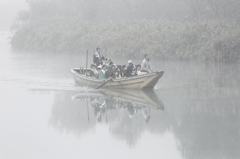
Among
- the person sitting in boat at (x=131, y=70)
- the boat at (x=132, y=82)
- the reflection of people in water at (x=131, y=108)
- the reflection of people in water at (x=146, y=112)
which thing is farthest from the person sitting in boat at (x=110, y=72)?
the reflection of people in water at (x=146, y=112)

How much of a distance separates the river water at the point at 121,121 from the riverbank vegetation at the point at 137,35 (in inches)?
359

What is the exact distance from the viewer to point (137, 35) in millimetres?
38875

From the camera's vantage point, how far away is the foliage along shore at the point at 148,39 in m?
30.9

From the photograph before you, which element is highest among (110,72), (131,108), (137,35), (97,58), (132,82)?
(137,35)

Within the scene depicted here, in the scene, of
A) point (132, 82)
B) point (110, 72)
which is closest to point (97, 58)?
point (110, 72)

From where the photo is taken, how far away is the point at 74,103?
659 inches

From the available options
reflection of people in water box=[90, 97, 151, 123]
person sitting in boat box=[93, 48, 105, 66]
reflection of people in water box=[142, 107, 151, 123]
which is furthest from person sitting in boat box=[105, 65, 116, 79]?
reflection of people in water box=[142, 107, 151, 123]

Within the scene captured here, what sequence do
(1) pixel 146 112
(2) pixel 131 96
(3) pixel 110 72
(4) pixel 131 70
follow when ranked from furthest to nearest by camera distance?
(3) pixel 110 72, (4) pixel 131 70, (2) pixel 131 96, (1) pixel 146 112

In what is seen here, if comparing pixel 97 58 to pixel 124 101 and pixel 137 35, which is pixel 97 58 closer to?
pixel 124 101

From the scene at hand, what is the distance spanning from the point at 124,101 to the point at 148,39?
20695 millimetres

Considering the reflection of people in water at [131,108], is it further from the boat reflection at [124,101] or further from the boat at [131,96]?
the boat at [131,96]

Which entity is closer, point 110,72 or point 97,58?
point 110,72

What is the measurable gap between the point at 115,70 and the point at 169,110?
17.3 feet

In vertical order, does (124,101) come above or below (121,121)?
above
